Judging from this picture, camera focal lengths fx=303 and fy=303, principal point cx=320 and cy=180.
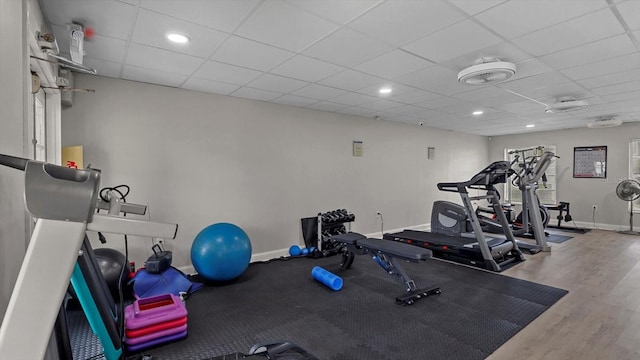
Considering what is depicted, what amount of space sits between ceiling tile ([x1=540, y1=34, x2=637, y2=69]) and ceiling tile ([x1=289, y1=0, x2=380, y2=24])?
79.9 inches

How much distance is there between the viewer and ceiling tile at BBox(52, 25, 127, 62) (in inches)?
97.1

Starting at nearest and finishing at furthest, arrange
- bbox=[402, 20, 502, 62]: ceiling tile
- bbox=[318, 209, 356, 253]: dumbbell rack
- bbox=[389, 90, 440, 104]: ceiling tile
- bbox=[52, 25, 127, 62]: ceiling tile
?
bbox=[402, 20, 502, 62]: ceiling tile → bbox=[52, 25, 127, 62]: ceiling tile → bbox=[389, 90, 440, 104]: ceiling tile → bbox=[318, 209, 356, 253]: dumbbell rack

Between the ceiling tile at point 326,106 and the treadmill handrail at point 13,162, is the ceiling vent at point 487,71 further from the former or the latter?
the treadmill handrail at point 13,162

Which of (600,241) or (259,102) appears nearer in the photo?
(259,102)

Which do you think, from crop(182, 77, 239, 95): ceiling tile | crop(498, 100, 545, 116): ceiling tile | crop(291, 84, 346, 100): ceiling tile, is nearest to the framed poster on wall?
Answer: crop(498, 100, 545, 116): ceiling tile

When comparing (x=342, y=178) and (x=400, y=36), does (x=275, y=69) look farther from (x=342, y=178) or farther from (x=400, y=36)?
(x=342, y=178)

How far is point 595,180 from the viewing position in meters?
7.03

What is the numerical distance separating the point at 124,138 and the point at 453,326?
3.92 m

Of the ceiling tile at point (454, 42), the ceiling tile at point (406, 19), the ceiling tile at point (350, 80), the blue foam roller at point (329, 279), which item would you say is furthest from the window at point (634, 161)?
the blue foam roller at point (329, 279)

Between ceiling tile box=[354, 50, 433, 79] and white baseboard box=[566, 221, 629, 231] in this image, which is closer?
ceiling tile box=[354, 50, 433, 79]

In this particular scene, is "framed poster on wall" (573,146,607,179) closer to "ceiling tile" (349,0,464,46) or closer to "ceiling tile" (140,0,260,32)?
"ceiling tile" (349,0,464,46)

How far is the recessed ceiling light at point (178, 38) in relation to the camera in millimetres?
2424

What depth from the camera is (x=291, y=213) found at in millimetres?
4855

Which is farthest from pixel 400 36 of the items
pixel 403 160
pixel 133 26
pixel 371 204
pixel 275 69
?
pixel 403 160
